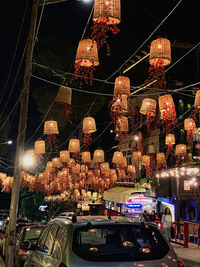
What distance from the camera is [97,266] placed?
4402 mm

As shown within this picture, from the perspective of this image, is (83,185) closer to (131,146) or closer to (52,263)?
(131,146)

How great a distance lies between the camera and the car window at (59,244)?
4815 millimetres

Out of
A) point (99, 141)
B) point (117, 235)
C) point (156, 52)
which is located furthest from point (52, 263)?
point (99, 141)

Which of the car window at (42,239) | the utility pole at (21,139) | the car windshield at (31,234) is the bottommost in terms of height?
the car windshield at (31,234)

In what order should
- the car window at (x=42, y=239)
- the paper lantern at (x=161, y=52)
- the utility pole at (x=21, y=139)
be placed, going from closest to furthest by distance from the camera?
the car window at (x=42, y=239)
the paper lantern at (x=161, y=52)
the utility pole at (x=21, y=139)

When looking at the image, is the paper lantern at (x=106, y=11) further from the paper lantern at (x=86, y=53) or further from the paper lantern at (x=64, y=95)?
the paper lantern at (x=64, y=95)

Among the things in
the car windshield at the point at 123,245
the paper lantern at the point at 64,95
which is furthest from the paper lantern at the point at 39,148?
the car windshield at the point at 123,245

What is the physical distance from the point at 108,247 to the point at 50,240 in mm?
1104

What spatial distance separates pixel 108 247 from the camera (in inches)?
213

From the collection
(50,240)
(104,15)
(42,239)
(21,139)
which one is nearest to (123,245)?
(50,240)

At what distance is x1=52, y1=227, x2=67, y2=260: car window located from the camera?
4.81m

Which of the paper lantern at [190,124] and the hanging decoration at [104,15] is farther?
the paper lantern at [190,124]

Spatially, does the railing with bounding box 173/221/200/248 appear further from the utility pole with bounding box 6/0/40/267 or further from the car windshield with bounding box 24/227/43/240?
the utility pole with bounding box 6/0/40/267

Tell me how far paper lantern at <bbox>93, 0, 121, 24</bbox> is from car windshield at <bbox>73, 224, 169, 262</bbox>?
13.8ft
